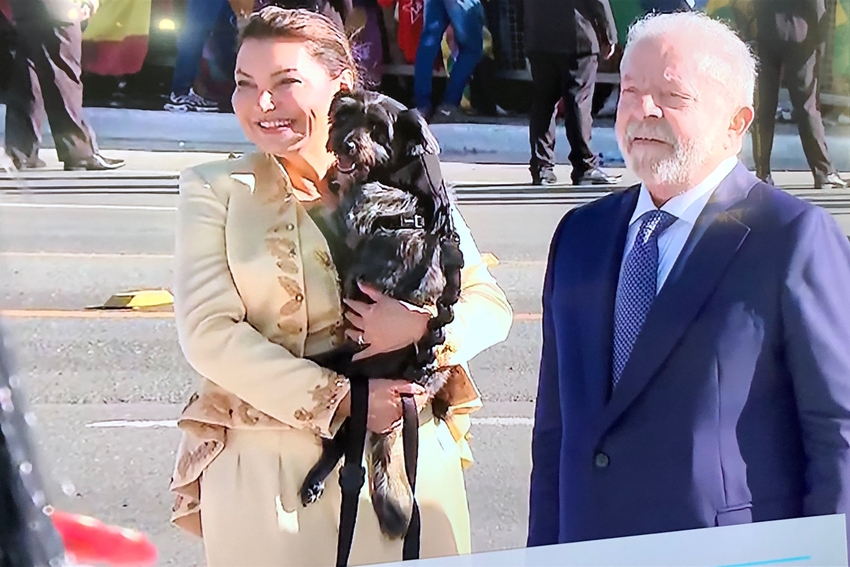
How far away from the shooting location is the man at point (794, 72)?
63.7 inches

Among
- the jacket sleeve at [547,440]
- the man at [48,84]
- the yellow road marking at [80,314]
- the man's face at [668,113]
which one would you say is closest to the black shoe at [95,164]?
the man at [48,84]

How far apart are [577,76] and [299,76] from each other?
485 mm

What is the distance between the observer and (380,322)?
56.4 inches

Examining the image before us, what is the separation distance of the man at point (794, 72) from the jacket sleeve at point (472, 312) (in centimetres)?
54

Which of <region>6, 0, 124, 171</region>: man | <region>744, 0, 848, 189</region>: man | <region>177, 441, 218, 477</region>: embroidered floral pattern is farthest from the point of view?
<region>744, 0, 848, 189</region>: man

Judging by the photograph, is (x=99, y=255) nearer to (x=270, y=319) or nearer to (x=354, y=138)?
(x=270, y=319)

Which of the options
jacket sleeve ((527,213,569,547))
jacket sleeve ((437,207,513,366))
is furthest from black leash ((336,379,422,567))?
jacket sleeve ((527,213,569,547))

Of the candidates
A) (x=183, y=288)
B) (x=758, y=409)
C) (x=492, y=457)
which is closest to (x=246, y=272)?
(x=183, y=288)

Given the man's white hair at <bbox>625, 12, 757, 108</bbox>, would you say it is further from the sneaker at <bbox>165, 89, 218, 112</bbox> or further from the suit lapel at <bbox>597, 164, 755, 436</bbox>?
the sneaker at <bbox>165, 89, 218, 112</bbox>

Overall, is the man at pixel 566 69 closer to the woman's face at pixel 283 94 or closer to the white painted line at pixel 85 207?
the woman's face at pixel 283 94

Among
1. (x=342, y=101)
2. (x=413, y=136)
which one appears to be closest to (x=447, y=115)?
(x=413, y=136)

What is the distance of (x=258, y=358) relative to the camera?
1380 millimetres

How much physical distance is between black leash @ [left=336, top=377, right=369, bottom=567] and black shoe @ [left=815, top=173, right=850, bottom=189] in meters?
0.89

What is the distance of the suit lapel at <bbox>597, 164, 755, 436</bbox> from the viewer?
1517 millimetres
